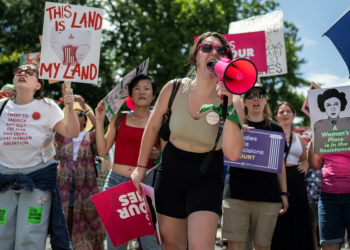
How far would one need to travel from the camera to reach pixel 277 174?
516 cm

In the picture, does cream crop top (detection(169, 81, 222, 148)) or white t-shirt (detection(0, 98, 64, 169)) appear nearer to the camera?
Answer: cream crop top (detection(169, 81, 222, 148))

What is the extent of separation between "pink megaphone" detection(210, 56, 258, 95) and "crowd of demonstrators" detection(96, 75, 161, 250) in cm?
201

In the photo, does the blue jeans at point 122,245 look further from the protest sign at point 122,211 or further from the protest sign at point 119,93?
the protest sign at point 122,211

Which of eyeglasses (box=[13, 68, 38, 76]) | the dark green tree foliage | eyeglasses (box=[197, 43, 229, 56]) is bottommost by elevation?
eyeglasses (box=[13, 68, 38, 76])

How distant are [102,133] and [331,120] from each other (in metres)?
2.53

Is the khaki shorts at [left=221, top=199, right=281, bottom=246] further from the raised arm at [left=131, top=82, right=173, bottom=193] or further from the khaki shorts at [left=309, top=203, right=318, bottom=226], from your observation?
the khaki shorts at [left=309, top=203, right=318, bottom=226]

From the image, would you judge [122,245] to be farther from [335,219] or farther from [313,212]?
[313,212]

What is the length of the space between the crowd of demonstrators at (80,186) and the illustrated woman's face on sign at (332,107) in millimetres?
2896

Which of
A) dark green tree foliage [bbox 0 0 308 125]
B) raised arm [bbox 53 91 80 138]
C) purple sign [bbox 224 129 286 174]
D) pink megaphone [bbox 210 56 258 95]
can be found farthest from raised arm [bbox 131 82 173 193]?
dark green tree foliage [bbox 0 0 308 125]

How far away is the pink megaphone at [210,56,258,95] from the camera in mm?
2777

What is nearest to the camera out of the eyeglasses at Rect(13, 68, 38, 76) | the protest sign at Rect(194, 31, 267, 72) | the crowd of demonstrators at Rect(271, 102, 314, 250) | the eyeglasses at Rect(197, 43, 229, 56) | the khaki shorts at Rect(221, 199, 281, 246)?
the eyeglasses at Rect(197, 43, 229, 56)

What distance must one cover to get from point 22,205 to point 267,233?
2425 mm

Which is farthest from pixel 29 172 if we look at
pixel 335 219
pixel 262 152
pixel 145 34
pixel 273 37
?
pixel 145 34

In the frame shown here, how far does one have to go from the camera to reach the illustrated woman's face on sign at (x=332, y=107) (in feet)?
16.9
